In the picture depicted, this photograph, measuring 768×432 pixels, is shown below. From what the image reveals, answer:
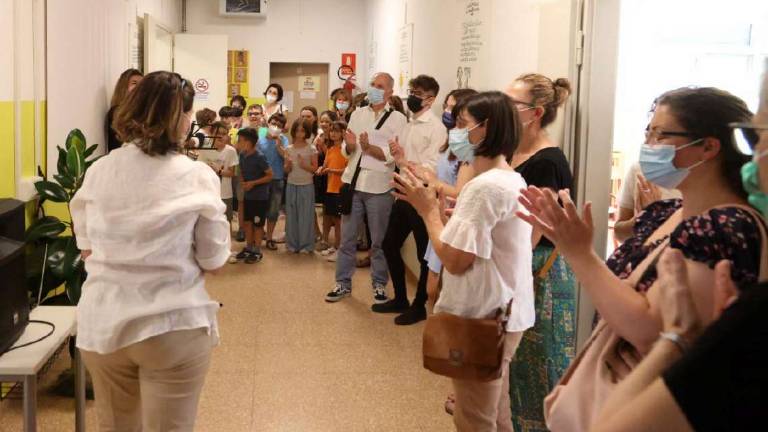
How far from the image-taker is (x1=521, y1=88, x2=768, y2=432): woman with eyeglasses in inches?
50.1

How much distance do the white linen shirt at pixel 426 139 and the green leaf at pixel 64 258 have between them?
237 cm

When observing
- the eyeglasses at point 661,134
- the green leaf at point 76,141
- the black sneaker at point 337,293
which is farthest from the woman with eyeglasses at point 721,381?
the black sneaker at point 337,293

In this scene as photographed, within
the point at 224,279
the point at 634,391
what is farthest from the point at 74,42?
the point at 634,391

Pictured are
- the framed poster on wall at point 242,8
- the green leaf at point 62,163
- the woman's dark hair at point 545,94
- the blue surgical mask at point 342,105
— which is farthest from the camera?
the framed poster on wall at point 242,8

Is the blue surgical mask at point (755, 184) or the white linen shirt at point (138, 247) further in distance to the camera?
the white linen shirt at point (138, 247)

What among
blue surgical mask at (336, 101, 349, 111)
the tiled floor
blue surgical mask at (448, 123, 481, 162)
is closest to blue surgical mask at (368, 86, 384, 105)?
the tiled floor

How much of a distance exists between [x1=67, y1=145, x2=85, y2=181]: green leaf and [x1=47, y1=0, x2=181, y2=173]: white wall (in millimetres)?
571

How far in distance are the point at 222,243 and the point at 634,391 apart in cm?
133

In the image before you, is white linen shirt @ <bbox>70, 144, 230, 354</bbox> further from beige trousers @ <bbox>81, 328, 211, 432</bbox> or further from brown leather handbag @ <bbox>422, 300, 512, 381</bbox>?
brown leather handbag @ <bbox>422, 300, 512, 381</bbox>

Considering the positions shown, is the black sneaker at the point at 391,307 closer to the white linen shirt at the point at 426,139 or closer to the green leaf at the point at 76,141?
the white linen shirt at the point at 426,139

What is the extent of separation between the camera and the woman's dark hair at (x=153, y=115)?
197 cm

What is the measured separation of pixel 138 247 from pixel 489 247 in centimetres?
103

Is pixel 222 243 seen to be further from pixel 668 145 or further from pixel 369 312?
pixel 369 312

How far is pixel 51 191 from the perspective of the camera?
3.38 m
